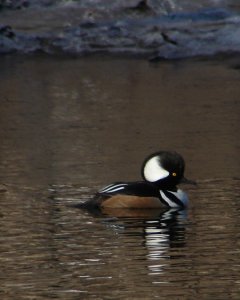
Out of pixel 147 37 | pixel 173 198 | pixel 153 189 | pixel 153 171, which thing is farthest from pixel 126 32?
pixel 173 198

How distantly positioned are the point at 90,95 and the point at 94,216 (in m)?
6.56

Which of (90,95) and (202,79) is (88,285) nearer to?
(90,95)

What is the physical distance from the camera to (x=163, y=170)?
12.3m

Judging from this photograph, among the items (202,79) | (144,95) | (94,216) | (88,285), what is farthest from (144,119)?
(88,285)

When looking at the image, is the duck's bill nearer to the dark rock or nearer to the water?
the water

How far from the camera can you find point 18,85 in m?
18.9

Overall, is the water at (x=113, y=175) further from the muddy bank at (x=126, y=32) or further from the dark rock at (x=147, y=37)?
the muddy bank at (x=126, y=32)

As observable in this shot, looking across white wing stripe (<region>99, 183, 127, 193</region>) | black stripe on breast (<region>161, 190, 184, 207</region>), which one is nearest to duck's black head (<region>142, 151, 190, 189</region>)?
black stripe on breast (<region>161, 190, 184, 207</region>)

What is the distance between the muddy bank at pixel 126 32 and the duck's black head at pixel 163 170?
9.35 meters

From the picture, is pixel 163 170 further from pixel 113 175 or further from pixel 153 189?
pixel 113 175

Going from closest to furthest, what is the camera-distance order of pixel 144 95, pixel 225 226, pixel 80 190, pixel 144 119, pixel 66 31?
pixel 225 226 < pixel 80 190 < pixel 144 119 < pixel 144 95 < pixel 66 31

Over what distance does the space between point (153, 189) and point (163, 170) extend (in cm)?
25

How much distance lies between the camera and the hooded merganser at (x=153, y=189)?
11.9 m

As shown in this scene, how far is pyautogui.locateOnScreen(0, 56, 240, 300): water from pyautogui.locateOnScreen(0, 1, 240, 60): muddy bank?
33.8 inches
